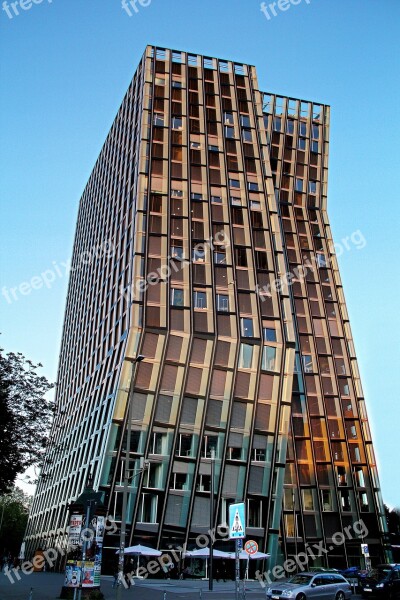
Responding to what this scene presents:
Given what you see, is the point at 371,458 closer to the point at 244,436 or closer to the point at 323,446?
the point at 323,446

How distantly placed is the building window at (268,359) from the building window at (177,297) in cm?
965

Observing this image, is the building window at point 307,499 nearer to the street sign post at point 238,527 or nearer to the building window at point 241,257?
the building window at point 241,257

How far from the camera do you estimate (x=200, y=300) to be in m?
55.8

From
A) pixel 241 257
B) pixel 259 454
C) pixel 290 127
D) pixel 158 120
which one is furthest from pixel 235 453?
pixel 290 127

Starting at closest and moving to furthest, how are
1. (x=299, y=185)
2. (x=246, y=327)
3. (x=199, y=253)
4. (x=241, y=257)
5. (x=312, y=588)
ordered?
(x=312, y=588) < (x=246, y=327) < (x=199, y=253) < (x=241, y=257) < (x=299, y=185)

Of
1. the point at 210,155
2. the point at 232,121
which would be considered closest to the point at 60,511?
the point at 210,155

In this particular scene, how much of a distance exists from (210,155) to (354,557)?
51559mm

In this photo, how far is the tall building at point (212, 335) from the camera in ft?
167

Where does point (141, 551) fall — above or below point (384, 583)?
above

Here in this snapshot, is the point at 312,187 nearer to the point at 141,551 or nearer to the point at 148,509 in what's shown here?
the point at 148,509

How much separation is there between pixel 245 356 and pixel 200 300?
723 cm

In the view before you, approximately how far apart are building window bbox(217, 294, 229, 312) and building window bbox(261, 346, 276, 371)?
5632 mm

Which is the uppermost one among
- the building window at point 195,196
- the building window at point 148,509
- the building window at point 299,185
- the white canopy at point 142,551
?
the building window at point 299,185

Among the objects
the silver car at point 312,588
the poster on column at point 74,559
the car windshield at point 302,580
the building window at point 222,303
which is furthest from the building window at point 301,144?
the poster on column at point 74,559
